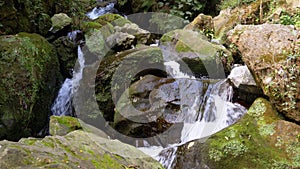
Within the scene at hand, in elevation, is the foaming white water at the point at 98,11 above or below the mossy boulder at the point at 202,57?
above

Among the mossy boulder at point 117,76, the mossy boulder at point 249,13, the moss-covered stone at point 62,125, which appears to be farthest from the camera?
the mossy boulder at point 249,13

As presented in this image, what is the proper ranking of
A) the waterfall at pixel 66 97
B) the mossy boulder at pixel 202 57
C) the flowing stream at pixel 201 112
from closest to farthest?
the flowing stream at pixel 201 112
the waterfall at pixel 66 97
the mossy boulder at pixel 202 57

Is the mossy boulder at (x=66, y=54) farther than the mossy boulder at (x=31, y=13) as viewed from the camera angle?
Yes

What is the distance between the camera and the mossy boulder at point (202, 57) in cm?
748

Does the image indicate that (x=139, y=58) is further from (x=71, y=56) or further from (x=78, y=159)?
(x=78, y=159)

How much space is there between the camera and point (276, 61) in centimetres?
454

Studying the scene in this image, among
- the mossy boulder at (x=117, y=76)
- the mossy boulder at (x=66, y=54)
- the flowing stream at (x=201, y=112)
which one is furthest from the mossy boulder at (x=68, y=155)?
the mossy boulder at (x=66, y=54)

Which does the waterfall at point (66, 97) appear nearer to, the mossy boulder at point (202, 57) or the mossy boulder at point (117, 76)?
the mossy boulder at point (117, 76)

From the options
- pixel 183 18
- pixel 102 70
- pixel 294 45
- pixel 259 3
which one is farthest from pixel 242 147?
pixel 183 18

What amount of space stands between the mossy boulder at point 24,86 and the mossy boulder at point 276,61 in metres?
4.90

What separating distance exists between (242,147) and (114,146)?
217cm

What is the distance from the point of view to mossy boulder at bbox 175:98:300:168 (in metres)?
3.98

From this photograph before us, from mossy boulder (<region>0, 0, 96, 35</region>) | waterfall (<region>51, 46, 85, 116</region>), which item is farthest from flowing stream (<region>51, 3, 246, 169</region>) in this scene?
mossy boulder (<region>0, 0, 96, 35</region>)

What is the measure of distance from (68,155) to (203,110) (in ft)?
13.1
